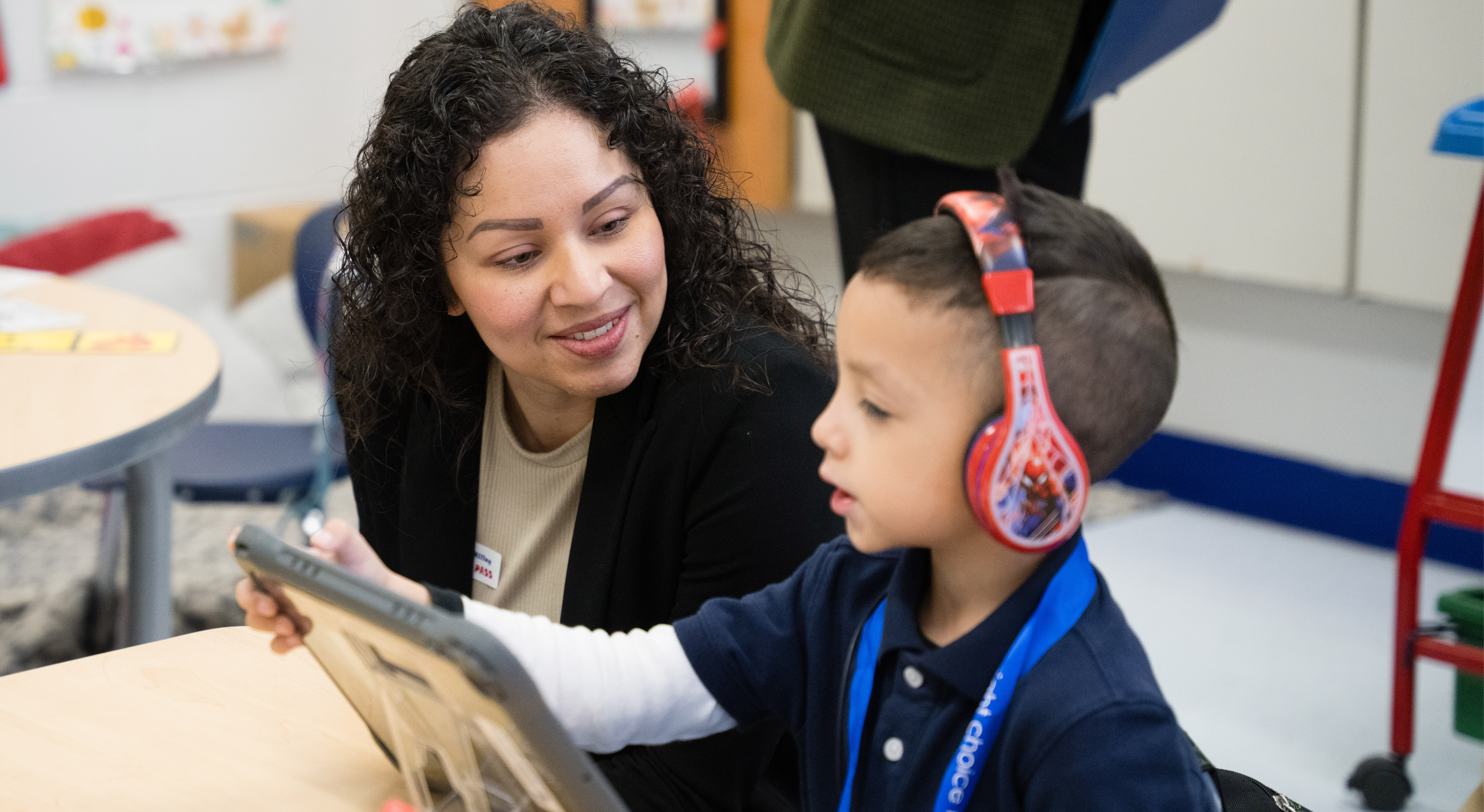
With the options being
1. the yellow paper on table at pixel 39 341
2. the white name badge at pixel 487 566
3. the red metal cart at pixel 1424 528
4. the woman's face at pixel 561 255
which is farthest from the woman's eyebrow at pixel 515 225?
the red metal cart at pixel 1424 528

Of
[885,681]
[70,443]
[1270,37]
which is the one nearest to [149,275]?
[70,443]

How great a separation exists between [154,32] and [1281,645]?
3.14m

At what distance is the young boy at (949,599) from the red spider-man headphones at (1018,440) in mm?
22

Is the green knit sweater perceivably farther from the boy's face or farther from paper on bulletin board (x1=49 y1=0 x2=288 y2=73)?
paper on bulletin board (x1=49 y1=0 x2=288 y2=73)

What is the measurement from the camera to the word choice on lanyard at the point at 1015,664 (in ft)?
2.55

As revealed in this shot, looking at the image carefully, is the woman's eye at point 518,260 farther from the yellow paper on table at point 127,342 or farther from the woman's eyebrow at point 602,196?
the yellow paper on table at point 127,342

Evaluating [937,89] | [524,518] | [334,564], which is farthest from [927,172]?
[334,564]

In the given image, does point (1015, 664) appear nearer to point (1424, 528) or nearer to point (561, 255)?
point (561, 255)

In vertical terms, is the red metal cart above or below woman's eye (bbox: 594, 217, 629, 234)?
below

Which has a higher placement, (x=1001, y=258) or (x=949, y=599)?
(x=1001, y=258)

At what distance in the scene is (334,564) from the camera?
71cm

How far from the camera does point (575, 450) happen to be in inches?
50.0

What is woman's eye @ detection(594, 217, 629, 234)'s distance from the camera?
1188mm

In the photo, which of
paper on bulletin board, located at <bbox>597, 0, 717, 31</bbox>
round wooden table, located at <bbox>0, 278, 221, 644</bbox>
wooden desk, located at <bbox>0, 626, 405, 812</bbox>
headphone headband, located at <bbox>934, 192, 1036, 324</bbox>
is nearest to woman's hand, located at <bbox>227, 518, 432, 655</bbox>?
wooden desk, located at <bbox>0, 626, 405, 812</bbox>
